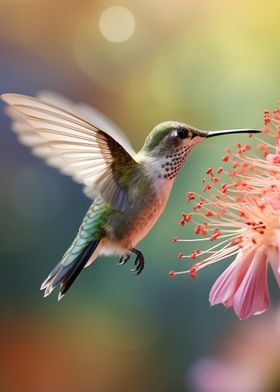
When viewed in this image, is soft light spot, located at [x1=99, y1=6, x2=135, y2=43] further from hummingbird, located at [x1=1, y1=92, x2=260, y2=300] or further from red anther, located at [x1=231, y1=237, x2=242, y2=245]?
red anther, located at [x1=231, y1=237, x2=242, y2=245]

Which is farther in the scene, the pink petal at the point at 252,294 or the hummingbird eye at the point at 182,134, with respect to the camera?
the hummingbird eye at the point at 182,134

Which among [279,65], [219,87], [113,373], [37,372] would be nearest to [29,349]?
[37,372]

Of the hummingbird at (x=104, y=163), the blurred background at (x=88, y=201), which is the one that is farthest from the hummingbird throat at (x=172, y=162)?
the blurred background at (x=88, y=201)

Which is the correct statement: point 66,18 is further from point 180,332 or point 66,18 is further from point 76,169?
point 76,169

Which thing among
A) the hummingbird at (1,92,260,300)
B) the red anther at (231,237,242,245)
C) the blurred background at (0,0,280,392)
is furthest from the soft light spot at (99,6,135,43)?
the red anther at (231,237,242,245)

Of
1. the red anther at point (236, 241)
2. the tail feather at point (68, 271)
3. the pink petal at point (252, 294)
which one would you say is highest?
the red anther at point (236, 241)

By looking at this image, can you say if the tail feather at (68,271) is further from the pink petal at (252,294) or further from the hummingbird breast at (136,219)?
the pink petal at (252,294)

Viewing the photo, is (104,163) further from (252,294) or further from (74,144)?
(252,294)

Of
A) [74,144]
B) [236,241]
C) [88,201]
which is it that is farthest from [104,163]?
[88,201]
